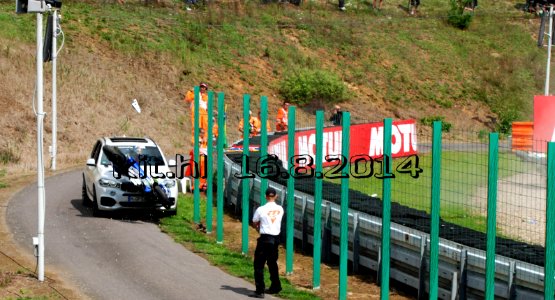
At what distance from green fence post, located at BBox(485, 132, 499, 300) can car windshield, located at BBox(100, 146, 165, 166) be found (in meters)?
11.3

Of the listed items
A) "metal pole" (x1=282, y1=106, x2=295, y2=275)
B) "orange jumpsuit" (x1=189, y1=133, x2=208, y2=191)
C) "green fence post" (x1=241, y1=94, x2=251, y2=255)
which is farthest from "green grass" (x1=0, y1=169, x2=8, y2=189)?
"metal pole" (x1=282, y1=106, x2=295, y2=275)

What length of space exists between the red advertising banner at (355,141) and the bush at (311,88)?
428 inches

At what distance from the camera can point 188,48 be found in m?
49.4

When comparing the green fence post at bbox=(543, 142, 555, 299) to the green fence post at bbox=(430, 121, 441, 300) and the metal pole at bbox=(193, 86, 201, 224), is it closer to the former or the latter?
the green fence post at bbox=(430, 121, 441, 300)

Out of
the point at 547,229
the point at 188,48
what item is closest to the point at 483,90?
the point at 188,48

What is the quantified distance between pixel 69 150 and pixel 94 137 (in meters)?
1.68

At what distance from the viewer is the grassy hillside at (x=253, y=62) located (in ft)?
127

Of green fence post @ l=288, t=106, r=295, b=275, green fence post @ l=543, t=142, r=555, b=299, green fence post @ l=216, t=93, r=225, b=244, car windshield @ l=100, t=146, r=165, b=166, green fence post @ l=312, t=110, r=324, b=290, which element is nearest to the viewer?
green fence post @ l=543, t=142, r=555, b=299

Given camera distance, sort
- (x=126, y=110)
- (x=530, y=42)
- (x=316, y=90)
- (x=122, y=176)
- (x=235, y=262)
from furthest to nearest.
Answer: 1. (x=530, y=42)
2. (x=316, y=90)
3. (x=126, y=110)
4. (x=122, y=176)
5. (x=235, y=262)

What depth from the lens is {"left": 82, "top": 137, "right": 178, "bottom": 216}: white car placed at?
21062mm

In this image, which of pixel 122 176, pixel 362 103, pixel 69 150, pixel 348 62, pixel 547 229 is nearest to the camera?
pixel 547 229

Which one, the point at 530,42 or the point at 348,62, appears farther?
the point at 530,42

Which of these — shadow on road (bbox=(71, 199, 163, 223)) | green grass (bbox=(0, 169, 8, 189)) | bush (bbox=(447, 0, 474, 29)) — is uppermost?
bush (bbox=(447, 0, 474, 29))

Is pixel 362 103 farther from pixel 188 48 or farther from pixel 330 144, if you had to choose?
pixel 330 144
